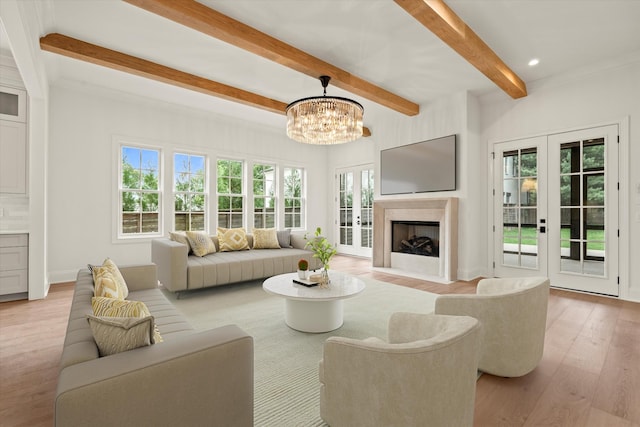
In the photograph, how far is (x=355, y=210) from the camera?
7320 millimetres

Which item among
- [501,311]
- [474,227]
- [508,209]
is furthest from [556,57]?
[501,311]

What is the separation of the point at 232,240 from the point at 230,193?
1.74m

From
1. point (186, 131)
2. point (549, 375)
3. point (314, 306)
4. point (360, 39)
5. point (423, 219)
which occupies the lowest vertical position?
point (549, 375)

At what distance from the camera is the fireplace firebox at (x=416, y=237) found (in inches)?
213

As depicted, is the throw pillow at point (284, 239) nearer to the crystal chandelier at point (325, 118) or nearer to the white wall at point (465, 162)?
the crystal chandelier at point (325, 118)

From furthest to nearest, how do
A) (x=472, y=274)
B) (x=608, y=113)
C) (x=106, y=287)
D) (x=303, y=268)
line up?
(x=472, y=274) < (x=608, y=113) < (x=303, y=268) < (x=106, y=287)

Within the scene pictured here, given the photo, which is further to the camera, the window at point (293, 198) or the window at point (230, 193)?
the window at point (293, 198)

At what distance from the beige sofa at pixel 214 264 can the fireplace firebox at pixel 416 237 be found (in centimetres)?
180

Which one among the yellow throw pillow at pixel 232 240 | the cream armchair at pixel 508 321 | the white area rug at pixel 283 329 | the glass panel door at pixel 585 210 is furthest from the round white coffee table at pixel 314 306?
the glass panel door at pixel 585 210

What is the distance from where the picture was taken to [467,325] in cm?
117

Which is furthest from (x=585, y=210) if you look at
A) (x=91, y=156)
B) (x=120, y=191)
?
(x=91, y=156)

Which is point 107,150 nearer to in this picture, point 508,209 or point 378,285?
point 378,285

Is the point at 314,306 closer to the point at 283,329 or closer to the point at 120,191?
the point at 283,329

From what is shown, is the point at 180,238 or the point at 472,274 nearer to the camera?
the point at 180,238
